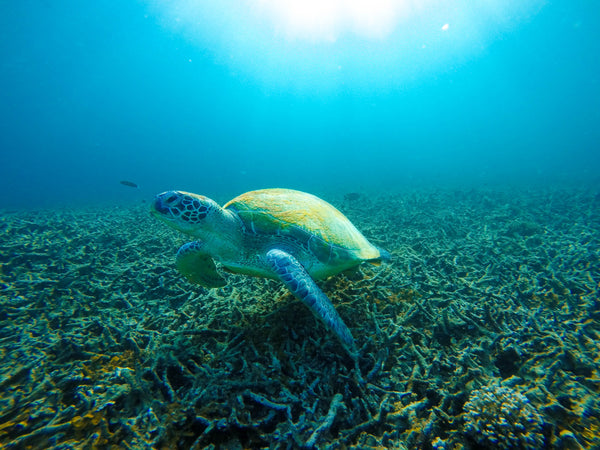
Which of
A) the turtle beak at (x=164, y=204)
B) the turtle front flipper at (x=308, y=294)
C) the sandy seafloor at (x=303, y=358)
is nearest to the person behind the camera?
the sandy seafloor at (x=303, y=358)

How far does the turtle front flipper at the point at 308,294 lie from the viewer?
1896mm

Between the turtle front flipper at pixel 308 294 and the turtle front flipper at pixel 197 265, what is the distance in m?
0.96

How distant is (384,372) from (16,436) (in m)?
2.60

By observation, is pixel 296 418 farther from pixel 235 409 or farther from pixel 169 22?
pixel 169 22

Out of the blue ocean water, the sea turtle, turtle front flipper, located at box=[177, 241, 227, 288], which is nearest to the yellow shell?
the sea turtle

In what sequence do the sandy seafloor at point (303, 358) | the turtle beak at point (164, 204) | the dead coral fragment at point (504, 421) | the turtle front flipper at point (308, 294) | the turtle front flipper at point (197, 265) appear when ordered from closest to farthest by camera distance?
the dead coral fragment at point (504, 421)
the sandy seafloor at point (303, 358)
the turtle front flipper at point (308, 294)
the turtle beak at point (164, 204)
the turtle front flipper at point (197, 265)

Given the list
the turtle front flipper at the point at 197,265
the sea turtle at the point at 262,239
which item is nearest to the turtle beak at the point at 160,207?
the sea turtle at the point at 262,239

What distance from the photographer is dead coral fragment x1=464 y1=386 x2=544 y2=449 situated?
1.40 m

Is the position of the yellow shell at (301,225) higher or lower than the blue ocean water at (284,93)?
lower

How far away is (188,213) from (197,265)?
0.80 m

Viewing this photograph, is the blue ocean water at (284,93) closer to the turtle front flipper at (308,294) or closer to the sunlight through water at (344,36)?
the sunlight through water at (344,36)

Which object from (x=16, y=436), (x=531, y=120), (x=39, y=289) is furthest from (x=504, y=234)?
(x=531, y=120)

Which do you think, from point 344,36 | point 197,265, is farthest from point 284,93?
point 197,265

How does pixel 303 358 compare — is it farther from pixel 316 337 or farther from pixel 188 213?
pixel 188 213
